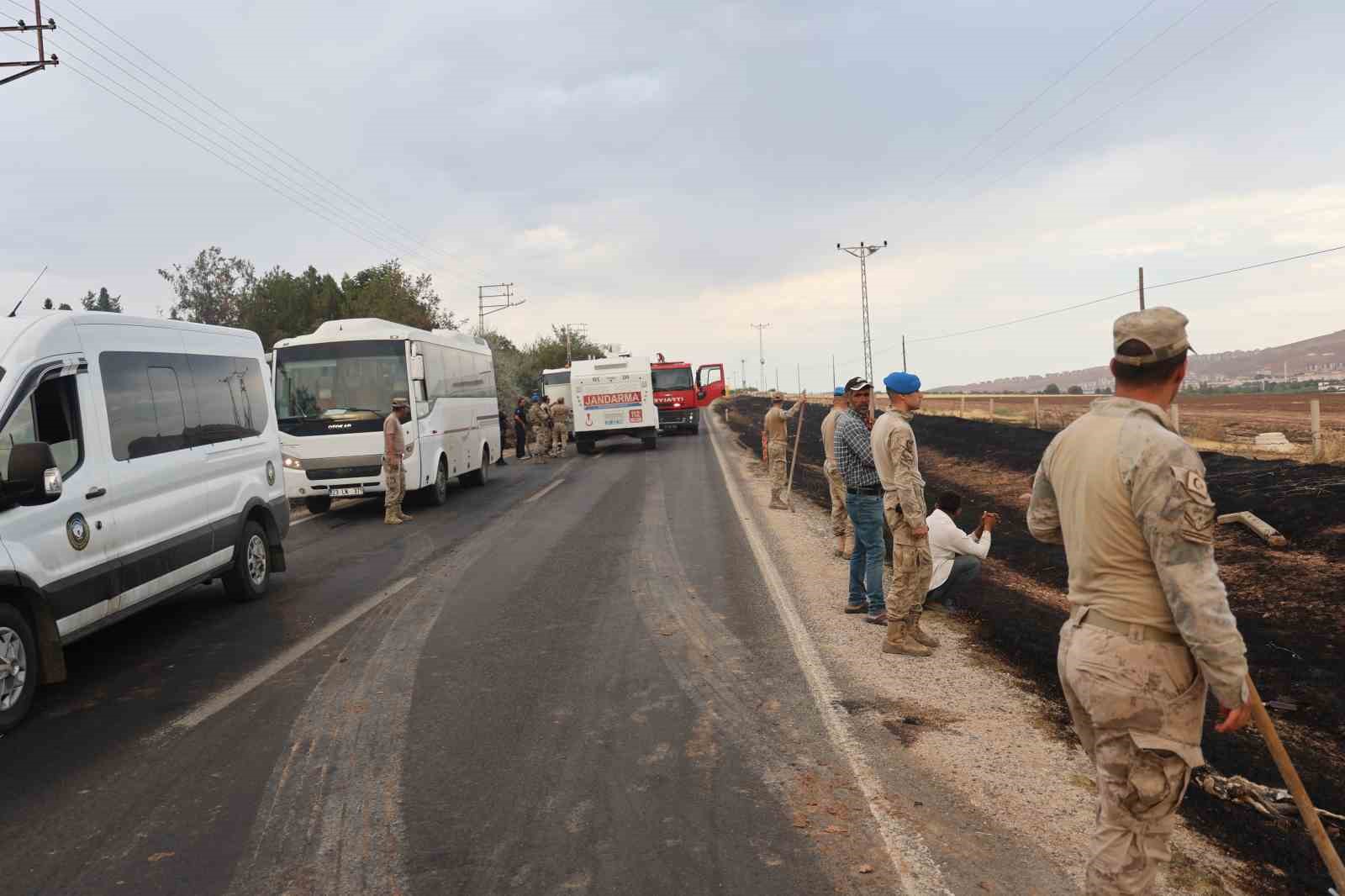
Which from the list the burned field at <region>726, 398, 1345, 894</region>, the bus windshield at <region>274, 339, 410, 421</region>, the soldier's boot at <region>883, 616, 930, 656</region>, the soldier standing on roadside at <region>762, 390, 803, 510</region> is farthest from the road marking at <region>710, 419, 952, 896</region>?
the bus windshield at <region>274, 339, 410, 421</region>

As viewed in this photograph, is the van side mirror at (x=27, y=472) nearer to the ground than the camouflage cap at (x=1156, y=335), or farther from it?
nearer to the ground

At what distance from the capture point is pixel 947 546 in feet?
25.8

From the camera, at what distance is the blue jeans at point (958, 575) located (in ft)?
26.2

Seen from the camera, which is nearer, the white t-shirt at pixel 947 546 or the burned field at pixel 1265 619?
the burned field at pixel 1265 619

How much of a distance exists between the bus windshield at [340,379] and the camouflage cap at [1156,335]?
13.7 m

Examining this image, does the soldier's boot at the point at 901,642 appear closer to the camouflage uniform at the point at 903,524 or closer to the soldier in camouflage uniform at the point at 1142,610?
the camouflage uniform at the point at 903,524

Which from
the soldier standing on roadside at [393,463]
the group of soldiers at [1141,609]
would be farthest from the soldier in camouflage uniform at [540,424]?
the group of soldiers at [1141,609]

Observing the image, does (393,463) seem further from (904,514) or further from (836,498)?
(904,514)

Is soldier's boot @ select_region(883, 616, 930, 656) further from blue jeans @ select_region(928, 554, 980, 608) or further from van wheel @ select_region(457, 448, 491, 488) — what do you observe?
van wheel @ select_region(457, 448, 491, 488)

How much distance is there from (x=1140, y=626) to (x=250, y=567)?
Result: 824 centimetres

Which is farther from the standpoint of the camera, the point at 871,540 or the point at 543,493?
the point at 543,493

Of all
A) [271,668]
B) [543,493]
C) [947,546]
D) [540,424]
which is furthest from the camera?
[540,424]

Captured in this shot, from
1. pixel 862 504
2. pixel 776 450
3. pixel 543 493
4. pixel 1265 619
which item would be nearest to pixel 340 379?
pixel 543 493

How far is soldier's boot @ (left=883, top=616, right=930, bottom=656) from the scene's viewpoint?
21.4 ft
